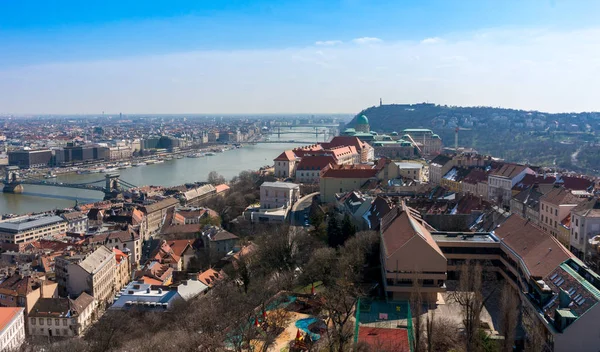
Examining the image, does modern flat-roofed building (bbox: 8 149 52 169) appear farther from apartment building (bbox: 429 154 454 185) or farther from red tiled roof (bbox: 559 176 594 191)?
red tiled roof (bbox: 559 176 594 191)

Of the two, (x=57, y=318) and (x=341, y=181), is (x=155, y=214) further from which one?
(x=57, y=318)

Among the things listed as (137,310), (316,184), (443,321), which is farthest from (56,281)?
(316,184)

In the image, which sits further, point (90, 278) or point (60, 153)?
point (60, 153)

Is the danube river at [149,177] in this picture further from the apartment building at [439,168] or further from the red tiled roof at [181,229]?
the apartment building at [439,168]

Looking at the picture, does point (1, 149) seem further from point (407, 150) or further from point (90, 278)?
point (90, 278)

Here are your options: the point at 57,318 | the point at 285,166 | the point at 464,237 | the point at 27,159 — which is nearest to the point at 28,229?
the point at 57,318

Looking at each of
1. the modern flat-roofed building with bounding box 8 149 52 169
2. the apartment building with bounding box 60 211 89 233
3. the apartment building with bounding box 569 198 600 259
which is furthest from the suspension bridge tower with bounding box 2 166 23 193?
the apartment building with bounding box 569 198 600 259

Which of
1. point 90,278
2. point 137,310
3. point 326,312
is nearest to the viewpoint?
point 326,312
